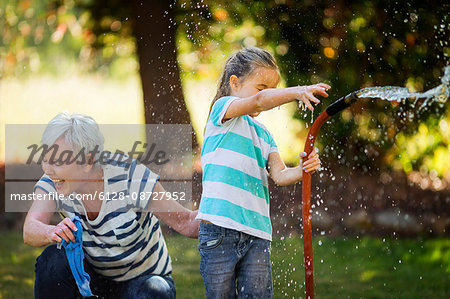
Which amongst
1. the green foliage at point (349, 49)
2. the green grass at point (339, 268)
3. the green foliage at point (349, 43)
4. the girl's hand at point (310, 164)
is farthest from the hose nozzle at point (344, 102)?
the green foliage at point (349, 43)

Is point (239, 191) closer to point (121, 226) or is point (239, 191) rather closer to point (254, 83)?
point (254, 83)

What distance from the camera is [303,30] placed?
18.6 ft

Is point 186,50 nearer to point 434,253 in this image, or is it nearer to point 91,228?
point 434,253

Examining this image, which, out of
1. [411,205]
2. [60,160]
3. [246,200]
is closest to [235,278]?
[246,200]

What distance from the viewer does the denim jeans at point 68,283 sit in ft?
8.29

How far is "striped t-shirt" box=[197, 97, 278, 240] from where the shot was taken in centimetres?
225

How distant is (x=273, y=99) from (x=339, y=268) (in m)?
2.73

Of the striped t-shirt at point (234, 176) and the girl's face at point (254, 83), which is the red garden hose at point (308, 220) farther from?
the girl's face at point (254, 83)

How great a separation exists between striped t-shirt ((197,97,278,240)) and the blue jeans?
0.05m

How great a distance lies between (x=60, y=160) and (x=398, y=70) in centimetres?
403

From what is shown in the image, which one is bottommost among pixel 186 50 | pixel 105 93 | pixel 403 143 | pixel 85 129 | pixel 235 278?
pixel 235 278

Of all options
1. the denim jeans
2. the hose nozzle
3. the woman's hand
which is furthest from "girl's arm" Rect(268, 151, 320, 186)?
the woman's hand

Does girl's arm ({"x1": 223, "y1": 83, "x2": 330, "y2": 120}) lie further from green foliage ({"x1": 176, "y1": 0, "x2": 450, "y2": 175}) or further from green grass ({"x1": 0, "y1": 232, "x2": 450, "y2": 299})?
green foliage ({"x1": 176, "y1": 0, "x2": 450, "y2": 175})

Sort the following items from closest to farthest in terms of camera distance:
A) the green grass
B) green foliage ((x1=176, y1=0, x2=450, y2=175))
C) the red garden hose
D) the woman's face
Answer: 1. the red garden hose
2. the woman's face
3. the green grass
4. green foliage ((x1=176, y1=0, x2=450, y2=175))
